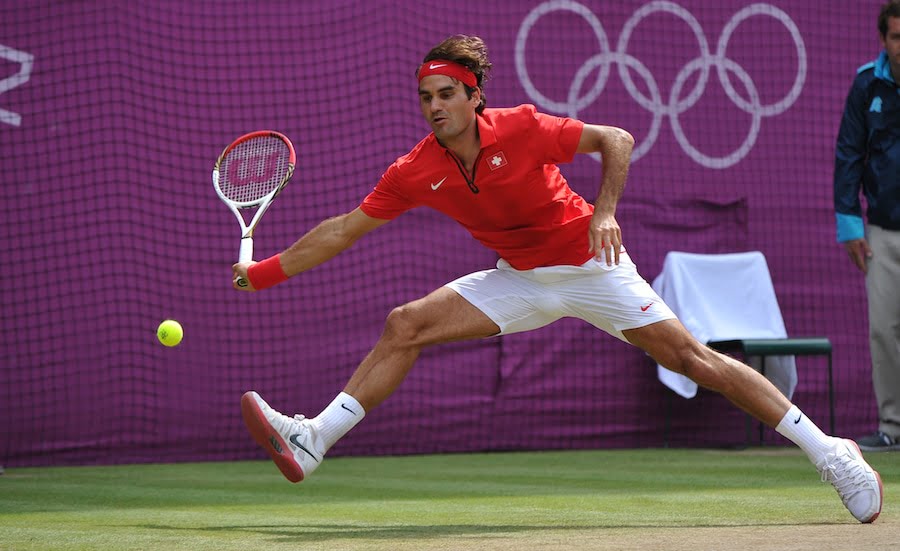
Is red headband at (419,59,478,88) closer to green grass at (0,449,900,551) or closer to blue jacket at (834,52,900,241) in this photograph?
green grass at (0,449,900,551)

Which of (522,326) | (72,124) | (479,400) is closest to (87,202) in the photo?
(72,124)

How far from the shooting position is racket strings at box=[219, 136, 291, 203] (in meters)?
6.22

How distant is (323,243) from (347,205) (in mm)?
4065

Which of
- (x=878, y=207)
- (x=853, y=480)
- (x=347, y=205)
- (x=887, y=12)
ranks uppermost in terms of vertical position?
(x=887, y=12)

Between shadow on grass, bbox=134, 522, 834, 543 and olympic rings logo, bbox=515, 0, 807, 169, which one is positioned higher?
olympic rings logo, bbox=515, 0, 807, 169

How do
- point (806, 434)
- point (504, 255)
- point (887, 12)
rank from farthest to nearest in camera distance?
point (887, 12)
point (504, 255)
point (806, 434)

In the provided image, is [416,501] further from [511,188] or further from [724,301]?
[724,301]

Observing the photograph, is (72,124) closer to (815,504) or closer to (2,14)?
(2,14)

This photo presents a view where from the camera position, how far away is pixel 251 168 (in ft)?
20.8

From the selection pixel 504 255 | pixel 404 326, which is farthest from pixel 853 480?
pixel 404 326

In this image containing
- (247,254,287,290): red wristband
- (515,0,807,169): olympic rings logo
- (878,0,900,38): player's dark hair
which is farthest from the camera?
(515,0,807,169): olympic rings logo

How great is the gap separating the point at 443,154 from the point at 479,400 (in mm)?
4650

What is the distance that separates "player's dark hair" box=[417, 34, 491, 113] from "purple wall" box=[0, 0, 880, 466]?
13.6 ft

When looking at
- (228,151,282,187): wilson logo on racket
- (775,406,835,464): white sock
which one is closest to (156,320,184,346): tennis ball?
(228,151,282,187): wilson logo on racket
